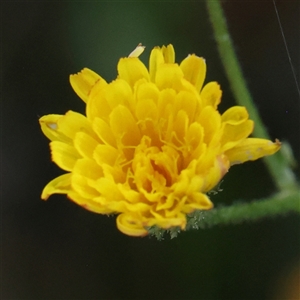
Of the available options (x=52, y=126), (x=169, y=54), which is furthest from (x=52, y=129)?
(x=169, y=54)

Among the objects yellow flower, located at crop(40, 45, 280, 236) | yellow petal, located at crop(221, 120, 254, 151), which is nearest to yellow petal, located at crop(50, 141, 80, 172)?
yellow flower, located at crop(40, 45, 280, 236)

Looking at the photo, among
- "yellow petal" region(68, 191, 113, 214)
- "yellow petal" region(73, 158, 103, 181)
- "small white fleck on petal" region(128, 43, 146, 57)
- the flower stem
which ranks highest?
"small white fleck on petal" region(128, 43, 146, 57)

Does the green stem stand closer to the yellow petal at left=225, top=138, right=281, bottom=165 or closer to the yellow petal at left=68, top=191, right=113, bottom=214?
the yellow petal at left=225, top=138, right=281, bottom=165

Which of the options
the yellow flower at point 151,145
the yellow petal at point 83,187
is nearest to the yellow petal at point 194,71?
the yellow flower at point 151,145

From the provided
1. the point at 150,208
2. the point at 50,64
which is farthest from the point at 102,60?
the point at 150,208

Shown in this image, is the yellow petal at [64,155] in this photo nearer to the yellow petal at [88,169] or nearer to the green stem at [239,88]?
the yellow petal at [88,169]

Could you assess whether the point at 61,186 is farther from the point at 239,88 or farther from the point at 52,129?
the point at 239,88

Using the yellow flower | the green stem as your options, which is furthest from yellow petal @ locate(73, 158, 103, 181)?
the green stem

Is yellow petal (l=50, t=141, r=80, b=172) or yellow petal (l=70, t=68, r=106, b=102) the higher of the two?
yellow petal (l=70, t=68, r=106, b=102)
